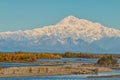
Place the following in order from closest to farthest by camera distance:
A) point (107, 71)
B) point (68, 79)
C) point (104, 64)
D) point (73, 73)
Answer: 1. point (68, 79)
2. point (73, 73)
3. point (107, 71)
4. point (104, 64)

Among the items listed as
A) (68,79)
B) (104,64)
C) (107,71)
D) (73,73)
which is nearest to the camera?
(68,79)

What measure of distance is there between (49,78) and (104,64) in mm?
41499

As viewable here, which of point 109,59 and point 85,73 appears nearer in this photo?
point 85,73

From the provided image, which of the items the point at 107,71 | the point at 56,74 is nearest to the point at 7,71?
the point at 56,74

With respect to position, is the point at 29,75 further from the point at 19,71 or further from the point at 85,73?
the point at 85,73

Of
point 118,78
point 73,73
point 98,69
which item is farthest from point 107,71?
point 118,78

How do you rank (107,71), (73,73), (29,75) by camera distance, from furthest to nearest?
1. (107,71)
2. (73,73)
3. (29,75)

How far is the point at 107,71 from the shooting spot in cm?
10512

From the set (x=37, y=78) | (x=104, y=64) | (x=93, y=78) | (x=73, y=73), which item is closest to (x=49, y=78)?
(x=37, y=78)

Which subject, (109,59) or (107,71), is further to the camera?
(109,59)

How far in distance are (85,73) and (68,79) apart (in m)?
17.2

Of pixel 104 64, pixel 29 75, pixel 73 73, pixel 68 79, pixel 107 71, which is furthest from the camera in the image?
pixel 104 64

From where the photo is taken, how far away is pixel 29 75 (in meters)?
91.8

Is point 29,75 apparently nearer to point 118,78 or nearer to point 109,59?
point 118,78
